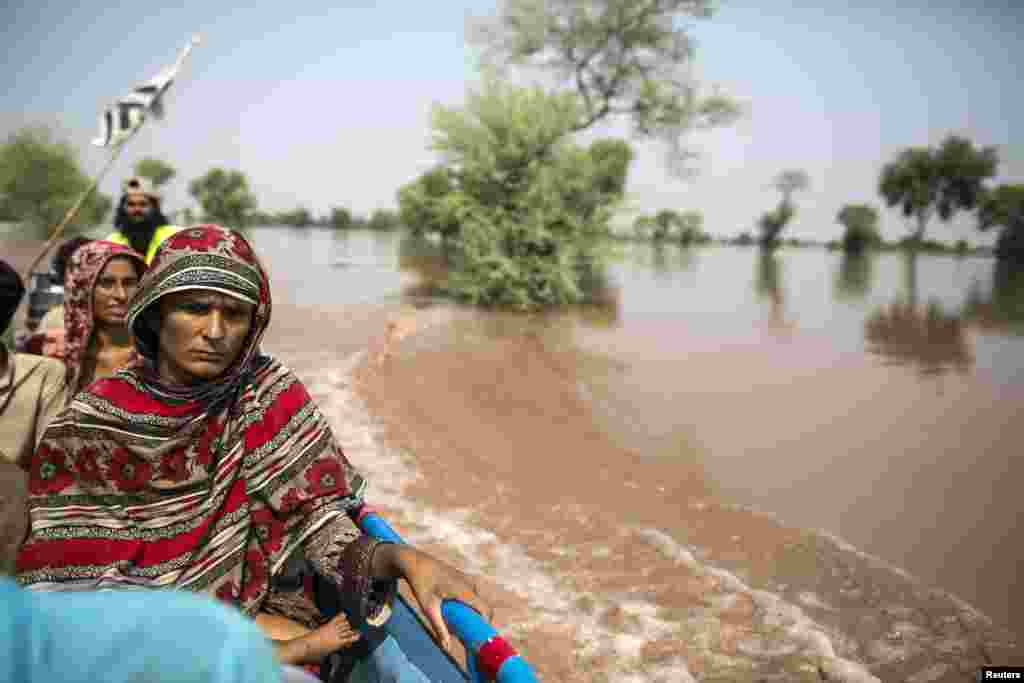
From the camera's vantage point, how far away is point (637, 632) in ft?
9.41

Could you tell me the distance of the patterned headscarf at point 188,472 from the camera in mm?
A: 1669

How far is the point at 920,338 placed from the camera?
1190cm

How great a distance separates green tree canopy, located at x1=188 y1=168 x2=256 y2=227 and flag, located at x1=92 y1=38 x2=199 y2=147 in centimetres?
9061

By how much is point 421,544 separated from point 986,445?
5146 mm

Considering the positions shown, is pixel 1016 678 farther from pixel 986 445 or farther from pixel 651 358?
pixel 651 358

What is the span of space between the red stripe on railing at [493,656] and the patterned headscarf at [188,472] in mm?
724

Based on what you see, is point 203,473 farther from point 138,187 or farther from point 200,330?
point 138,187

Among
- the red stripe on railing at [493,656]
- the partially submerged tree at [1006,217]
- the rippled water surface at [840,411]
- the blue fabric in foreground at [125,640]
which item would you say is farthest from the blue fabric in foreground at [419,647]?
the partially submerged tree at [1006,217]

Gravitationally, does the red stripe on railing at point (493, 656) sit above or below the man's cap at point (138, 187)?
below

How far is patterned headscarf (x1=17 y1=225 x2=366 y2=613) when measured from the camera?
1.67m

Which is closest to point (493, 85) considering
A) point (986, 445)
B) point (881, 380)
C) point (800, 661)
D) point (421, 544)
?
point (881, 380)

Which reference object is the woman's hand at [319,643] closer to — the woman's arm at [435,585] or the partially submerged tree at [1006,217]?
the woman's arm at [435,585]

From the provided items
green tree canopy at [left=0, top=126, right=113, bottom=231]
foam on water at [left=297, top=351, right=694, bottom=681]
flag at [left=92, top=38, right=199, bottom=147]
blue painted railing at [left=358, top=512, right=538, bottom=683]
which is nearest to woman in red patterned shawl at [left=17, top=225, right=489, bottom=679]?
blue painted railing at [left=358, top=512, right=538, bottom=683]

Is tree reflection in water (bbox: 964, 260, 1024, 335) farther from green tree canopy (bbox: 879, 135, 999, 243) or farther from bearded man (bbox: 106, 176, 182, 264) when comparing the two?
green tree canopy (bbox: 879, 135, 999, 243)
